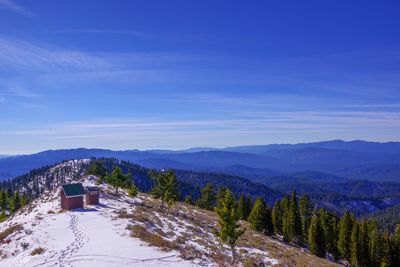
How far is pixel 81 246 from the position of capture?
35.2 metres

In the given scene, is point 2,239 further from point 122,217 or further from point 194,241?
point 194,241

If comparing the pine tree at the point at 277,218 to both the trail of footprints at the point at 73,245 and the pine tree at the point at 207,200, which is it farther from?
the trail of footprints at the point at 73,245

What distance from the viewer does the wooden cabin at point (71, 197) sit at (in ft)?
206

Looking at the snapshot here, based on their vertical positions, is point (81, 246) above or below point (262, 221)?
above

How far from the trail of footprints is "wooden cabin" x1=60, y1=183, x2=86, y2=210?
15677mm

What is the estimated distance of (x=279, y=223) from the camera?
319 ft

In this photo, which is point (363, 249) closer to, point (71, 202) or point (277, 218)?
point (277, 218)

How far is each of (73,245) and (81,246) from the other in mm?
1091

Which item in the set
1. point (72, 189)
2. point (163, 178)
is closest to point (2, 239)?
point (72, 189)

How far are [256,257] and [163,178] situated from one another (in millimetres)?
34382

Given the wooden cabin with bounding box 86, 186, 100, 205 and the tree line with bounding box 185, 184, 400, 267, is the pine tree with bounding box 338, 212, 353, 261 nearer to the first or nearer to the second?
the tree line with bounding box 185, 184, 400, 267

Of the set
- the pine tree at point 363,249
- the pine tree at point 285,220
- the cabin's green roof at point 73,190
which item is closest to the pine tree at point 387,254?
the pine tree at point 363,249

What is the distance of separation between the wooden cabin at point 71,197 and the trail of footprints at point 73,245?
15.7m

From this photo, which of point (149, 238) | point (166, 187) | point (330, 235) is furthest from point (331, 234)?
point (149, 238)
